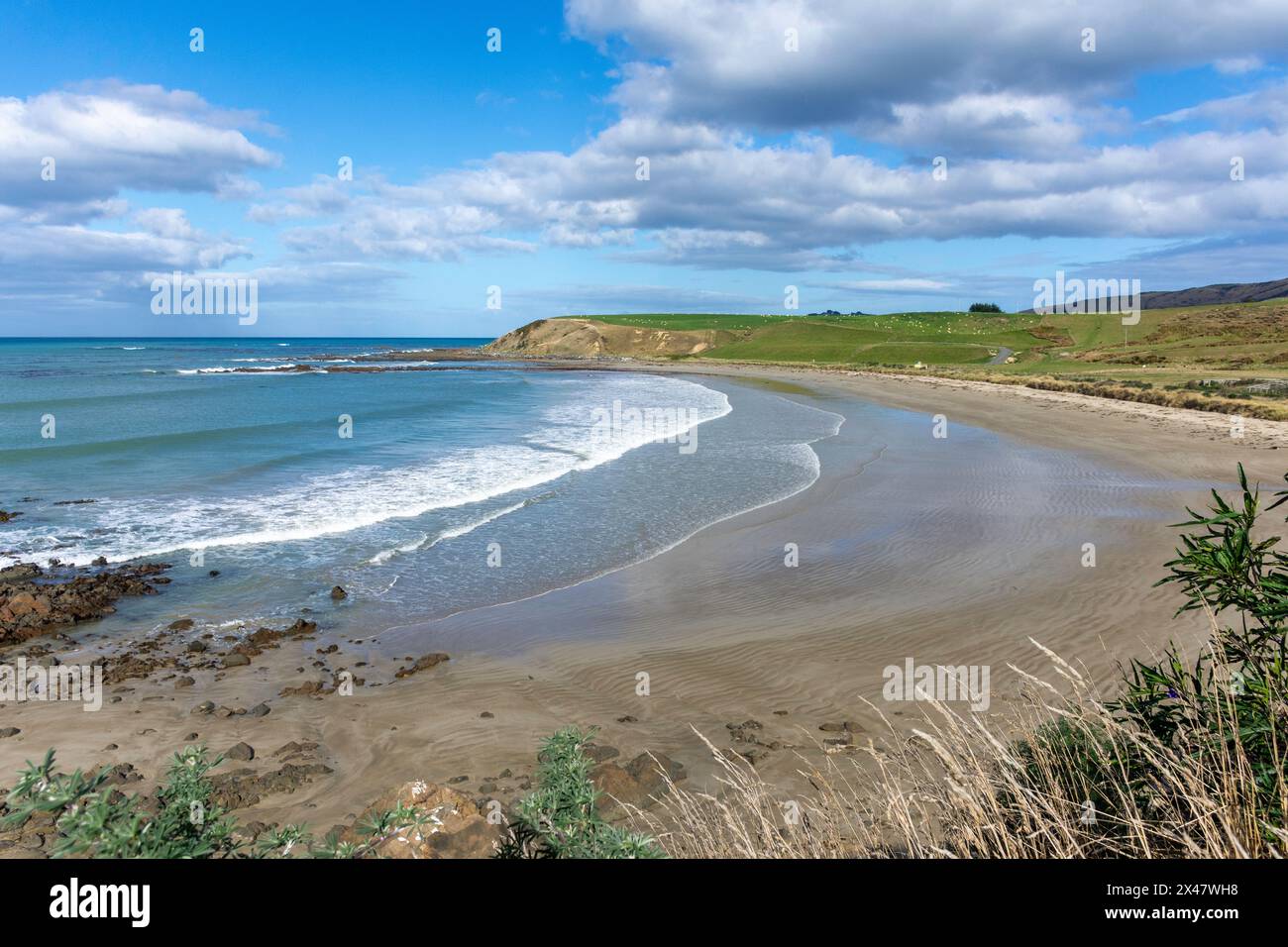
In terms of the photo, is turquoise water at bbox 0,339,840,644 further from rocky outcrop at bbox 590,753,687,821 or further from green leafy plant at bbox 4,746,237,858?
green leafy plant at bbox 4,746,237,858

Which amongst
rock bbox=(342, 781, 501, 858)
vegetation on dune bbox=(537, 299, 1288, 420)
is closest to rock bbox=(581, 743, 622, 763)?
rock bbox=(342, 781, 501, 858)

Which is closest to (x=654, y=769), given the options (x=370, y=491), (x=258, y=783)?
(x=258, y=783)

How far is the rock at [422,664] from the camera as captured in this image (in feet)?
32.7

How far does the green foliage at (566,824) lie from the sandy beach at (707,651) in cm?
226

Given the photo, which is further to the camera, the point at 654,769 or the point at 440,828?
the point at 654,769

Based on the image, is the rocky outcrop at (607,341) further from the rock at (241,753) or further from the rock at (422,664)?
the rock at (241,753)

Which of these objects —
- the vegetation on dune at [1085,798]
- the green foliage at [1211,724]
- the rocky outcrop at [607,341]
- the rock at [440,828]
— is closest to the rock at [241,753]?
the rock at [440,828]

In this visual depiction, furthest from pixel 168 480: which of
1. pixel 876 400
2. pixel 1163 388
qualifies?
pixel 1163 388

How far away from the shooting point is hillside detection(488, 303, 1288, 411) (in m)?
52.2

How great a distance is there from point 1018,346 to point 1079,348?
907cm

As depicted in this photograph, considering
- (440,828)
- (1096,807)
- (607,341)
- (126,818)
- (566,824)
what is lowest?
(440,828)

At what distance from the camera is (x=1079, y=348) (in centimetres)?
8225

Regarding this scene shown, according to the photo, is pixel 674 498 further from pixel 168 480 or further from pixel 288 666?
pixel 168 480

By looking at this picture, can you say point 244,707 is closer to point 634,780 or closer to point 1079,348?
point 634,780
